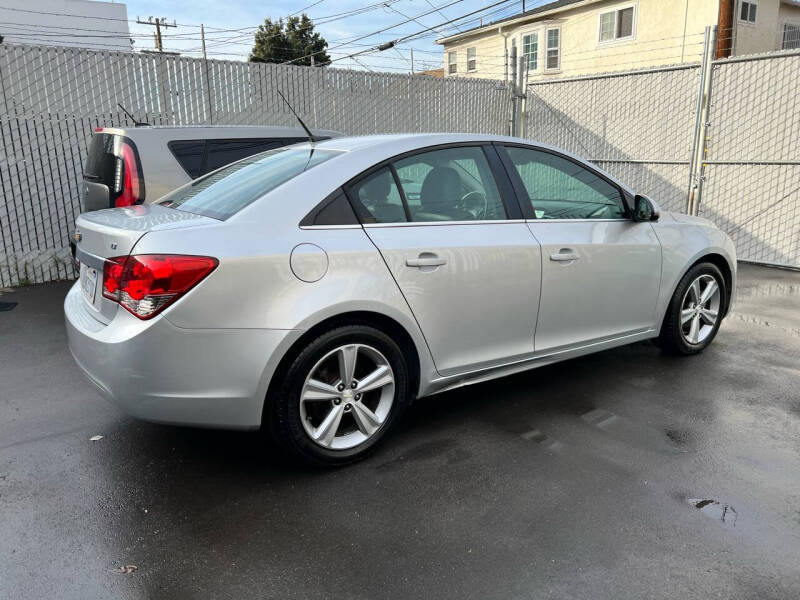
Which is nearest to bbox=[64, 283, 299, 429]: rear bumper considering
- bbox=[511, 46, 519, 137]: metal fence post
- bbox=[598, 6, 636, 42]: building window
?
bbox=[511, 46, 519, 137]: metal fence post

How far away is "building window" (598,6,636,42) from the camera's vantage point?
22.9 metres

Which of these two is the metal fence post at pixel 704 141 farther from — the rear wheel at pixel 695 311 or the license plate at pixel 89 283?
the license plate at pixel 89 283

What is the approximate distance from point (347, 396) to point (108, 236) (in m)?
1.37

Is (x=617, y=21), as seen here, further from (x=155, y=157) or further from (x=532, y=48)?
(x=155, y=157)

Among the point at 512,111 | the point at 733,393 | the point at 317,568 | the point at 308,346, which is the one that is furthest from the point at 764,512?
the point at 512,111

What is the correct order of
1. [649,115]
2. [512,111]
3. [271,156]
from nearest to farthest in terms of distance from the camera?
[271,156], [649,115], [512,111]

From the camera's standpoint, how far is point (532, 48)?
2694 cm

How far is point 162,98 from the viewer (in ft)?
27.8

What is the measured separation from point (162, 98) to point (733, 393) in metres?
7.79

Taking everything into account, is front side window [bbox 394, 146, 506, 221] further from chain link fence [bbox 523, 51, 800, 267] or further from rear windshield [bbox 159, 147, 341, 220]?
chain link fence [bbox 523, 51, 800, 267]

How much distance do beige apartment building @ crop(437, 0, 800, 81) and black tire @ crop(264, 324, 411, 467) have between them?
17.2 metres

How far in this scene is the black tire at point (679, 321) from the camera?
15.0ft

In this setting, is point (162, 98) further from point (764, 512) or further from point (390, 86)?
point (764, 512)

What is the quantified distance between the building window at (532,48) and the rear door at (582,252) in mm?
24608
